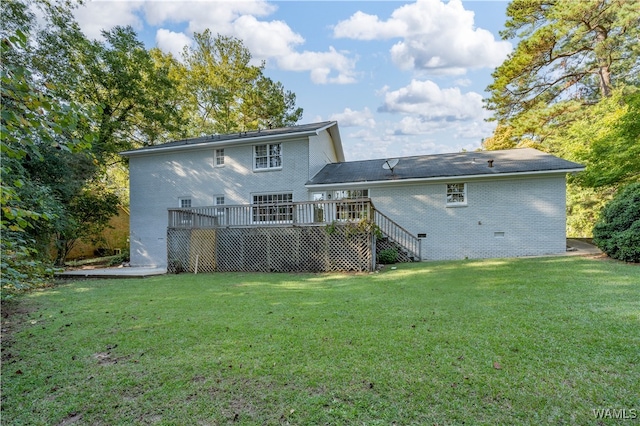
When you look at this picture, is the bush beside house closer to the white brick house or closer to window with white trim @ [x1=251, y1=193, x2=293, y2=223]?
the white brick house

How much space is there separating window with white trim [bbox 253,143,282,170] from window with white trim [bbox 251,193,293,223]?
1.46 metres

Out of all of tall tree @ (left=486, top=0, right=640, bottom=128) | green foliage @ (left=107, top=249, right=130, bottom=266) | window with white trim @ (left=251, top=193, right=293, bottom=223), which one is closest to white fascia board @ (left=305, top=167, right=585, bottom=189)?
window with white trim @ (left=251, top=193, right=293, bottom=223)

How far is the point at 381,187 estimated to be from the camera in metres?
13.8

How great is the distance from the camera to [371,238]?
10.4 m

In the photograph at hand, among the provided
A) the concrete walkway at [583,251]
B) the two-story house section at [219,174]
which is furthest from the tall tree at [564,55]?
the two-story house section at [219,174]

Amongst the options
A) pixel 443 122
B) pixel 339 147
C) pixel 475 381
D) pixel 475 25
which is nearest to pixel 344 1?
pixel 475 25

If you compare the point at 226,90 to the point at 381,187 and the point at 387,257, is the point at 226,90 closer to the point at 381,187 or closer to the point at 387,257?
the point at 381,187

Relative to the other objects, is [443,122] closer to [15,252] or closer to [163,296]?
[163,296]

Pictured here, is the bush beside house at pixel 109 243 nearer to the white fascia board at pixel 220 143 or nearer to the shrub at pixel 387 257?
the white fascia board at pixel 220 143

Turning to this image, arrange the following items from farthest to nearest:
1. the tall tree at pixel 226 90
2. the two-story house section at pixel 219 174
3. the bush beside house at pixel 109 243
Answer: the tall tree at pixel 226 90, the bush beside house at pixel 109 243, the two-story house section at pixel 219 174

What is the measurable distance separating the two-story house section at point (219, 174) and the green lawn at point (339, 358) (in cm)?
892

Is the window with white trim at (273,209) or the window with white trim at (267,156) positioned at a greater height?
the window with white trim at (267,156)

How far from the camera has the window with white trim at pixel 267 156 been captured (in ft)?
48.6

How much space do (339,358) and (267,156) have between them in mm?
12687
